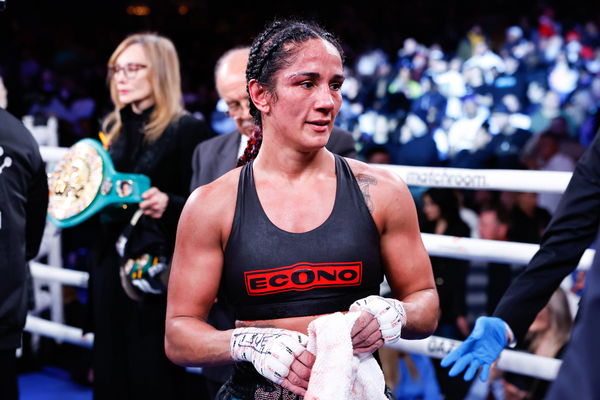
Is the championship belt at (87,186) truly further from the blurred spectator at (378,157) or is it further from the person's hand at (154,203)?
the blurred spectator at (378,157)

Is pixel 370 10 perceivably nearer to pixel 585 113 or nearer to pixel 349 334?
pixel 585 113

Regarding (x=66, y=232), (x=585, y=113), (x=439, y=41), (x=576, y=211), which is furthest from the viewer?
(x=439, y=41)

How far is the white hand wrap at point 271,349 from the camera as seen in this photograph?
1.41 m

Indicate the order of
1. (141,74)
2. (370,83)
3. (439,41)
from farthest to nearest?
1. (439,41)
2. (370,83)
3. (141,74)

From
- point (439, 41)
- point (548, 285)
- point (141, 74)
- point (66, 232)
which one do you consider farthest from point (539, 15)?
point (548, 285)

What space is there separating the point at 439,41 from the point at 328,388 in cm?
1102

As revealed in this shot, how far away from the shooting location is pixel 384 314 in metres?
1.49

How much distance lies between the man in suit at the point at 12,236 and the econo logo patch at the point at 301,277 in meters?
0.95

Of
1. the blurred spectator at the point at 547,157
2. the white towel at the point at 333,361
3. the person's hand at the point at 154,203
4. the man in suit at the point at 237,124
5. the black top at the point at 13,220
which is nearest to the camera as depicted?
the white towel at the point at 333,361

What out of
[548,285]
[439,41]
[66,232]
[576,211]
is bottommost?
[66,232]

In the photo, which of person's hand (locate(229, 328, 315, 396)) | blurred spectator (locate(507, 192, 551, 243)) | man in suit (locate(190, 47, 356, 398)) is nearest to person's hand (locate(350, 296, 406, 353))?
person's hand (locate(229, 328, 315, 396))

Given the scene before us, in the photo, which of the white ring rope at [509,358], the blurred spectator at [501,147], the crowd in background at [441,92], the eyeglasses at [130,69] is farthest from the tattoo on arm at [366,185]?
the blurred spectator at [501,147]

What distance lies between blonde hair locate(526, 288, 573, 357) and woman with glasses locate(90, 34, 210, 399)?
1368mm

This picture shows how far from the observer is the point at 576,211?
5.05ft
